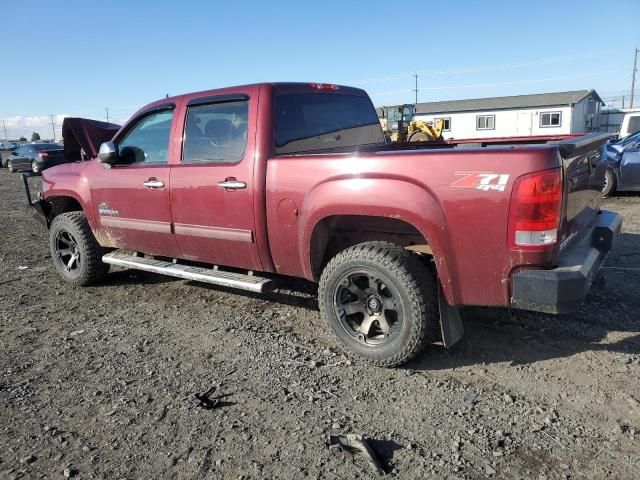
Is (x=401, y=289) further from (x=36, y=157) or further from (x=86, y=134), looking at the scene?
(x=36, y=157)

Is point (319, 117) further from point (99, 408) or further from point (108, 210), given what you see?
point (99, 408)

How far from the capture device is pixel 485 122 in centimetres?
3909

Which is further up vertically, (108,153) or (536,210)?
(108,153)

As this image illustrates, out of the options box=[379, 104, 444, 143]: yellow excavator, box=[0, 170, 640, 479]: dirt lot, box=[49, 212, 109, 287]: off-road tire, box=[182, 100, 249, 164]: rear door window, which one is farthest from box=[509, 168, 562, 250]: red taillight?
box=[379, 104, 444, 143]: yellow excavator

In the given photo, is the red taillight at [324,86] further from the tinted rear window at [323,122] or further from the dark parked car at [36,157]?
the dark parked car at [36,157]

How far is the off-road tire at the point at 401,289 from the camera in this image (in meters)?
3.28

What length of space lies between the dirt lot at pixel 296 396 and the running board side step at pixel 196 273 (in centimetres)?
41

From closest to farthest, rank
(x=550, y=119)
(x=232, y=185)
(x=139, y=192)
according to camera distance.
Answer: (x=232, y=185) → (x=139, y=192) → (x=550, y=119)

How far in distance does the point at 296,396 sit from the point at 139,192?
8.80 ft

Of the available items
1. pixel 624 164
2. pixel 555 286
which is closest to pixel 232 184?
pixel 555 286

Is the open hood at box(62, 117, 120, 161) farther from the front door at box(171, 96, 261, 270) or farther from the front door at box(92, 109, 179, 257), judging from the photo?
the front door at box(171, 96, 261, 270)

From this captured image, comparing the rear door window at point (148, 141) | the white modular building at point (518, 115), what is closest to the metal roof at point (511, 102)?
the white modular building at point (518, 115)

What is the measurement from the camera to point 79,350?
403cm

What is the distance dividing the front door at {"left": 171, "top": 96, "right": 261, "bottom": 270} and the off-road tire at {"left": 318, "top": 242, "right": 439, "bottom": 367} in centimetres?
92
